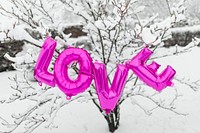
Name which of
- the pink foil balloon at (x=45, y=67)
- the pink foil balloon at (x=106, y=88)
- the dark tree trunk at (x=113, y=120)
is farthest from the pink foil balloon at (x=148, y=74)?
the dark tree trunk at (x=113, y=120)

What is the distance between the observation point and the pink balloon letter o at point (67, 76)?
2674 millimetres

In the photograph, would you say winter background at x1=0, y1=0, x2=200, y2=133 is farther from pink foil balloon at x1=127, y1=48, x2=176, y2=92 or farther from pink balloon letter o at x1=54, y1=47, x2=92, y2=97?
pink balloon letter o at x1=54, y1=47, x2=92, y2=97

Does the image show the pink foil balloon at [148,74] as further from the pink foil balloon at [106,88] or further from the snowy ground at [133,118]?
the snowy ground at [133,118]

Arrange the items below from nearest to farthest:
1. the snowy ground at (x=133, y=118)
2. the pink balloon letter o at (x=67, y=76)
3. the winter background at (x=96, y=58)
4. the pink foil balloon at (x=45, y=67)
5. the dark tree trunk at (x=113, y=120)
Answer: the pink balloon letter o at (x=67, y=76) → the pink foil balloon at (x=45, y=67) → the winter background at (x=96, y=58) → the dark tree trunk at (x=113, y=120) → the snowy ground at (x=133, y=118)

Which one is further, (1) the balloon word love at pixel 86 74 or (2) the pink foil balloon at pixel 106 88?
(2) the pink foil balloon at pixel 106 88

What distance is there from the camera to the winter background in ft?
11.8

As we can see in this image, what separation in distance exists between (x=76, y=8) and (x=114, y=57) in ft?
3.26

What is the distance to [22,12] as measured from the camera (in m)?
4.02

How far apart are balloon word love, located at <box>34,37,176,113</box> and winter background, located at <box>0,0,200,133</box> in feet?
1.30

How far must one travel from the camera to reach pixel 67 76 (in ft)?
9.00

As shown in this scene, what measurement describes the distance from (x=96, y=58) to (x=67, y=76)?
1.82m

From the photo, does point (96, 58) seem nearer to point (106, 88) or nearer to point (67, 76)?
point (106, 88)

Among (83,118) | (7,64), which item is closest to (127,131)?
(83,118)

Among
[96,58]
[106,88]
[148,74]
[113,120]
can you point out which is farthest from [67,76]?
[113,120]
